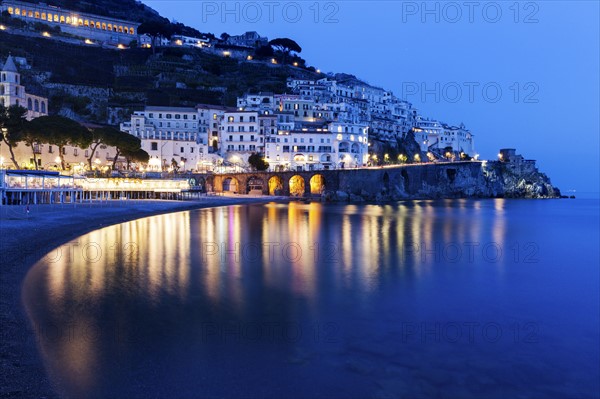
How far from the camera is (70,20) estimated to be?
427ft

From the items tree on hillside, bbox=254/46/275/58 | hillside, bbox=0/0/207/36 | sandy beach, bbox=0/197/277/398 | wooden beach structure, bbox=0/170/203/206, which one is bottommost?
sandy beach, bbox=0/197/277/398

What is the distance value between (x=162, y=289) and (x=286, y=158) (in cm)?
6775

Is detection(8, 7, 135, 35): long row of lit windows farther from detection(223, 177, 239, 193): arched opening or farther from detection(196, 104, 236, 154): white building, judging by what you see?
detection(223, 177, 239, 193): arched opening

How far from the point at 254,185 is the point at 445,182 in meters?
42.9

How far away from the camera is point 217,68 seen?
402 feet

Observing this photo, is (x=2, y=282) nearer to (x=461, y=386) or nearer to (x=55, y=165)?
(x=461, y=386)

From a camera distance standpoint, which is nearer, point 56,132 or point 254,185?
point 56,132

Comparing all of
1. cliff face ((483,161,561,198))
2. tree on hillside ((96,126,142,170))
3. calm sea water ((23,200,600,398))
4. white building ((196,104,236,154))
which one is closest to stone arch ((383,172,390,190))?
white building ((196,104,236,154))

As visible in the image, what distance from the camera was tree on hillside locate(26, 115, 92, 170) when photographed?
55.1 meters

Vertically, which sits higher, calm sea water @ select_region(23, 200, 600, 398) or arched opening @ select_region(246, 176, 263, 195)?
arched opening @ select_region(246, 176, 263, 195)

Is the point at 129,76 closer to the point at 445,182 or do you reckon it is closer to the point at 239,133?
the point at 239,133

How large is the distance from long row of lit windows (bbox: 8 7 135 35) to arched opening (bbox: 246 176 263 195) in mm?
84825

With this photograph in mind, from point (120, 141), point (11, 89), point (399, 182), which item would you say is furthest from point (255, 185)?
point (11, 89)

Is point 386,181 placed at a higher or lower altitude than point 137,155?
lower
